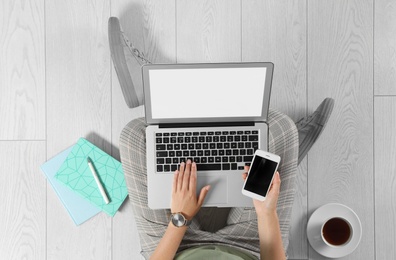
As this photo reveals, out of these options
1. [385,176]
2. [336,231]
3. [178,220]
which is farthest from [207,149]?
[385,176]

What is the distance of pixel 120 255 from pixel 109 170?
10.0 inches

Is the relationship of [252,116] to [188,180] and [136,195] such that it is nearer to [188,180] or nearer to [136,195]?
[188,180]

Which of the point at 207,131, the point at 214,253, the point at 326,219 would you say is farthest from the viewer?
the point at 326,219

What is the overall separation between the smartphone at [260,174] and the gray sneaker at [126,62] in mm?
411

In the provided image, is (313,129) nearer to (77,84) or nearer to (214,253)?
(214,253)

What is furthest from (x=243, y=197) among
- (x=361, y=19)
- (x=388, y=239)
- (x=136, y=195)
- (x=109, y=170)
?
(x=361, y=19)

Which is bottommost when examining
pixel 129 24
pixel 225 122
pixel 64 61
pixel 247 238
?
pixel 247 238

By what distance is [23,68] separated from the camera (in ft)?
4.03

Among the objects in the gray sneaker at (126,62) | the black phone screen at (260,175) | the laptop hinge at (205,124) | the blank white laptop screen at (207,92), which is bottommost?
the black phone screen at (260,175)

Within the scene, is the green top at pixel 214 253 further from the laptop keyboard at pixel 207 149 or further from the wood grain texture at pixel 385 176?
the wood grain texture at pixel 385 176

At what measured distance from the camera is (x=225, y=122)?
3.34 ft

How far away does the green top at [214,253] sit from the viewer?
888mm

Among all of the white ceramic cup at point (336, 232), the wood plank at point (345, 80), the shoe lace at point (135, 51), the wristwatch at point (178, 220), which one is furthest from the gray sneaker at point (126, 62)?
the white ceramic cup at point (336, 232)

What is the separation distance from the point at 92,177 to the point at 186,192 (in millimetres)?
342
